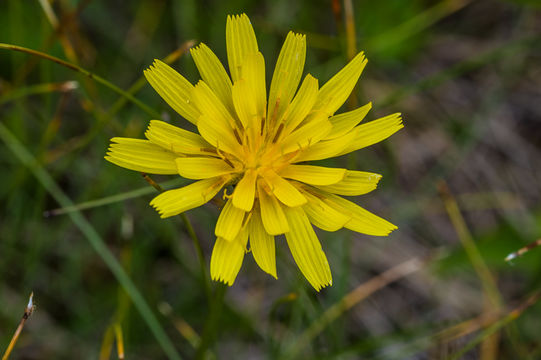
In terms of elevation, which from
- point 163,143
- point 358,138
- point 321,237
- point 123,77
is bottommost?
point 163,143

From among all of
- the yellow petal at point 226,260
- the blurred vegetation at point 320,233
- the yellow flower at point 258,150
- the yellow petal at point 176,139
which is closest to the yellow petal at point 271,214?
the yellow flower at point 258,150

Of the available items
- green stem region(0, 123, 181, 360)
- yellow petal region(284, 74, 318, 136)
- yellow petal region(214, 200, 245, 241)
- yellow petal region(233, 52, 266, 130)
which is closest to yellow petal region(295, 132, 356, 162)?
yellow petal region(284, 74, 318, 136)

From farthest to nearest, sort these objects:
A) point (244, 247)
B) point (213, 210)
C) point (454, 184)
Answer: point (454, 184) < point (213, 210) < point (244, 247)

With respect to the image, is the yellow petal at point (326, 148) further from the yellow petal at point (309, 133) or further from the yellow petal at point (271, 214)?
the yellow petal at point (271, 214)

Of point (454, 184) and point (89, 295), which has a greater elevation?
point (454, 184)

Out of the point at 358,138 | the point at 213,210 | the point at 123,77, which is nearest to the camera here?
the point at 358,138

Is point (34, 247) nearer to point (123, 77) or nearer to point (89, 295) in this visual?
point (89, 295)

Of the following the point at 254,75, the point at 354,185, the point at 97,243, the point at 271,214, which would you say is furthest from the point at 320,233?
the point at 254,75

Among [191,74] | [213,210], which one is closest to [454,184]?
[213,210]
